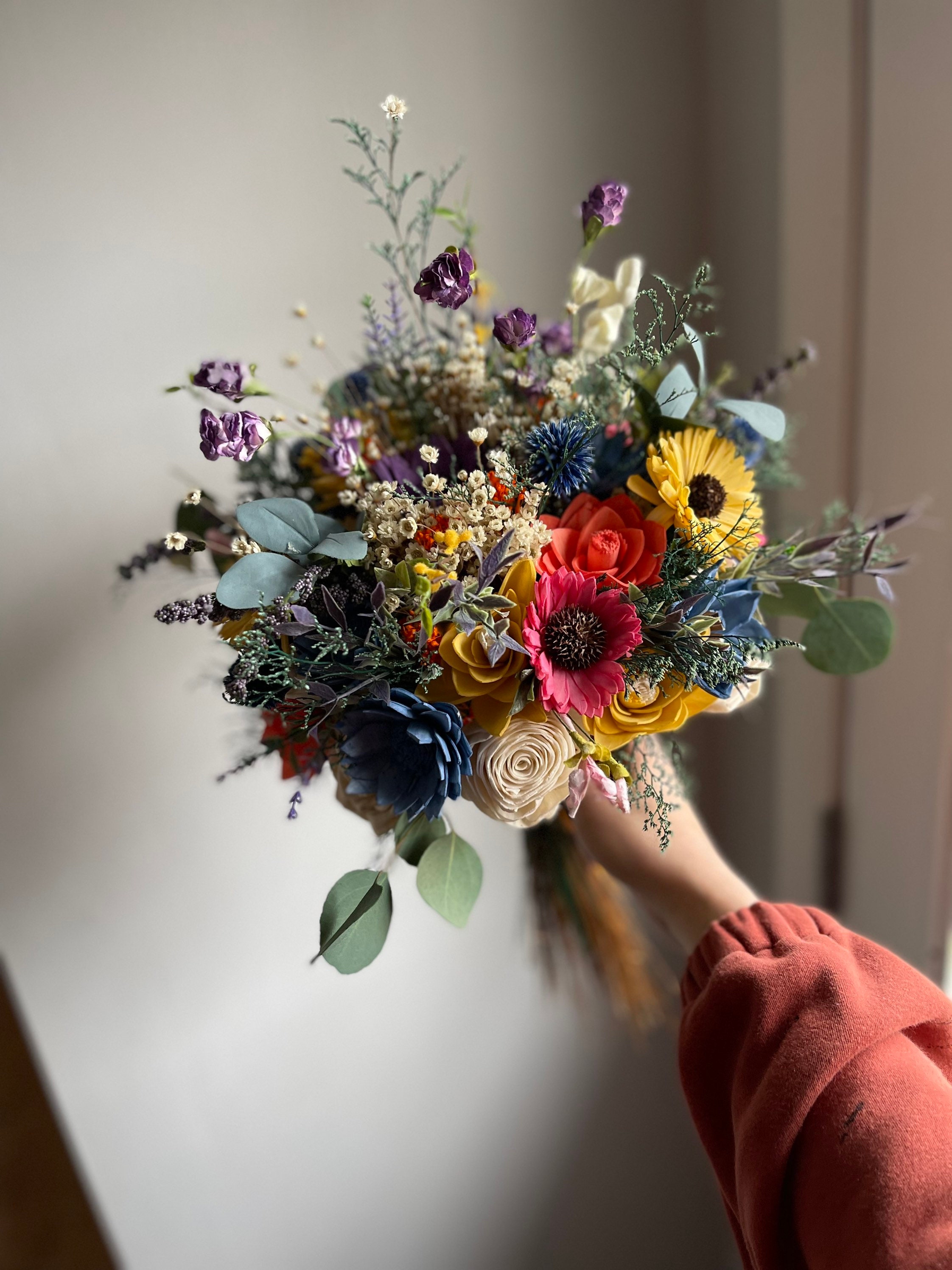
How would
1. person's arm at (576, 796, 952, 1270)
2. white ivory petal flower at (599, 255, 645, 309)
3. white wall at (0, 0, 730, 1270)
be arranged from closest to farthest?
1. person's arm at (576, 796, 952, 1270)
2. white ivory petal flower at (599, 255, 645, 309)
3. white wall at (0, 0, 730, 1270)

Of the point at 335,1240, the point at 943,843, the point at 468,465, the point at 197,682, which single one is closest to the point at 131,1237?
the point at 335,1240

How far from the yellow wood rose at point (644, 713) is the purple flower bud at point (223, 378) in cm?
33

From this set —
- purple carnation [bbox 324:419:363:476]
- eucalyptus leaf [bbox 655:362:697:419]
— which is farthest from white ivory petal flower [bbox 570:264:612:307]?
purple carnation [bbox 324:419:363:476]

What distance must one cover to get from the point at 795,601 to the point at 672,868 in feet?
0.82

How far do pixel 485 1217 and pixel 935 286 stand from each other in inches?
54.9

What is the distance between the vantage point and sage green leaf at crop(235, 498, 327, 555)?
56 cm

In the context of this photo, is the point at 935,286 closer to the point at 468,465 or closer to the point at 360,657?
the point at 468,465

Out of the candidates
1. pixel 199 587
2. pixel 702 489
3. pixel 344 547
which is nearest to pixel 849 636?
pixel 702 489

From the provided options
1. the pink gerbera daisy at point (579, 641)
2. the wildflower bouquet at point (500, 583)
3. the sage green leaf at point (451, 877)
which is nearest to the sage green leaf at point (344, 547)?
the wildflower bouquet at point (500, 583)

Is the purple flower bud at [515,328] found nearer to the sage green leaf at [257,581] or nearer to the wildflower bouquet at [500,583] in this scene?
the wildflower bouquet at [500,583]

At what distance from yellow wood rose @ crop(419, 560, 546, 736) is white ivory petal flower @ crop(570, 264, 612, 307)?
0.26 m

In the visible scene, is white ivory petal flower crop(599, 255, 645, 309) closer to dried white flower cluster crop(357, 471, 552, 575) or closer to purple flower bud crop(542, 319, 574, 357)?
purple flower bud crop(542, 319, 574, 357)

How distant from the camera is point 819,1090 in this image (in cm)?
51

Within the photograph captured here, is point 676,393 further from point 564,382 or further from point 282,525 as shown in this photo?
point 282,525
